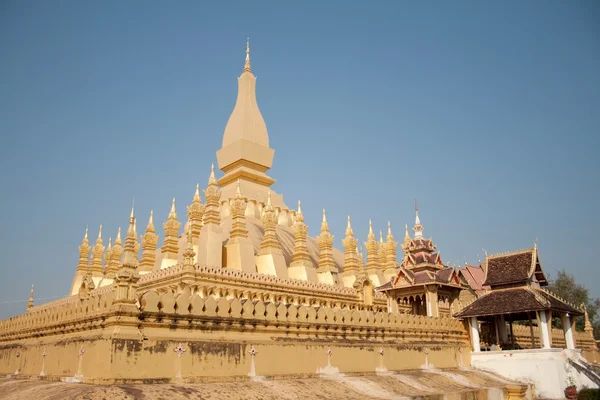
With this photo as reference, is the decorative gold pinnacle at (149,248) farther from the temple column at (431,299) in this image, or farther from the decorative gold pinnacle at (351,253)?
the temple column at (431,299)

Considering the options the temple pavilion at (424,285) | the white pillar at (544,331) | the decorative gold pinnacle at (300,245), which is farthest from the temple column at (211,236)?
the white pillar at (544,331)

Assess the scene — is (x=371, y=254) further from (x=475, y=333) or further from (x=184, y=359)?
(x=184, y=359)

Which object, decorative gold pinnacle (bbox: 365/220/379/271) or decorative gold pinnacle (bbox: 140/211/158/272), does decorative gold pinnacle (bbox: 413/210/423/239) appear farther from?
decorative gold pinnacle (bbox: 140/211/158/272)

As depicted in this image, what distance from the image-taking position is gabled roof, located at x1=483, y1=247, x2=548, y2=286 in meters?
20.8

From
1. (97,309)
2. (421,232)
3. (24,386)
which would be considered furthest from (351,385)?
(421,232)

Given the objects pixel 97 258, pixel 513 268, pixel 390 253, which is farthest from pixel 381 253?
pixel 97 258

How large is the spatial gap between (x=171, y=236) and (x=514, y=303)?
1665 centimetres

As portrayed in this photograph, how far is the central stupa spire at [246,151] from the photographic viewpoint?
35.8 meters

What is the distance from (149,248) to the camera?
2681 cm

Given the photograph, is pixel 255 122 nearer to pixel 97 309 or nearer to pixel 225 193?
pixel 225 193

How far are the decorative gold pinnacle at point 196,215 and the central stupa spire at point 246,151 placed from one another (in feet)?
27.0

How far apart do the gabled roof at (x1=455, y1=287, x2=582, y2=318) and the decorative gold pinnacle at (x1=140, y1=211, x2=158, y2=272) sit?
15.8 m

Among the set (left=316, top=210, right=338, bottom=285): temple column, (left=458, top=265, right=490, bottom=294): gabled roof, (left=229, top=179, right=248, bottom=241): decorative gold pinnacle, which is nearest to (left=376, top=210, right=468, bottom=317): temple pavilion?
(left=316, top=210, right=338, bottom=285): temple column

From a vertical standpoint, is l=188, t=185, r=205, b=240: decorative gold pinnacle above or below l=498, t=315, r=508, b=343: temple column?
above
